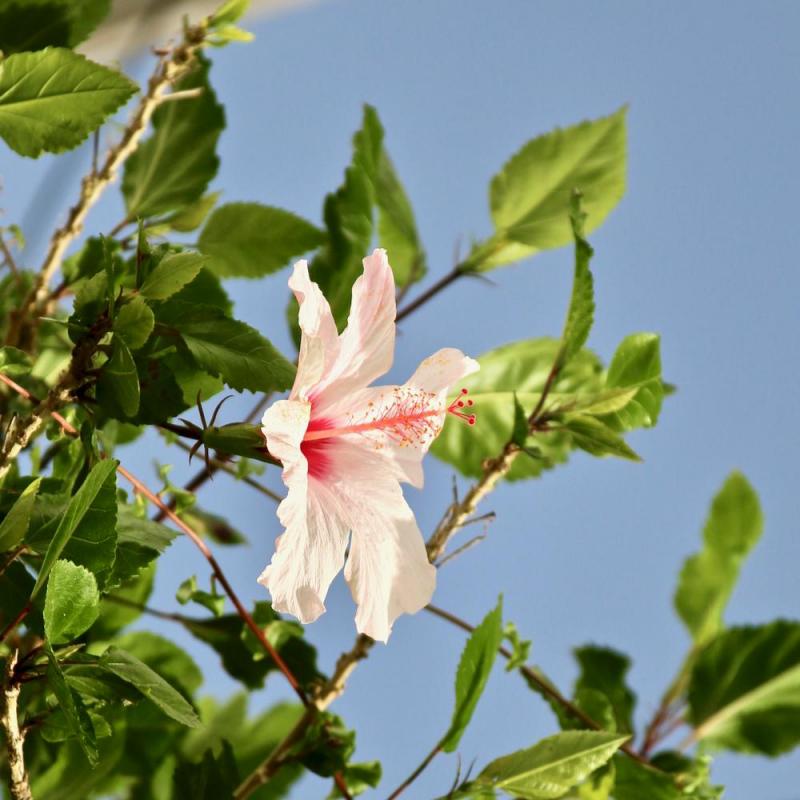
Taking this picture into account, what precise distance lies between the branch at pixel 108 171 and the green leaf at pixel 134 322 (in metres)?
0.19

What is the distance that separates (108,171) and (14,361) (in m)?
0.17

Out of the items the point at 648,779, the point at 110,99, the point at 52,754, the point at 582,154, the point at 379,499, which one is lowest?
the point at 52,754

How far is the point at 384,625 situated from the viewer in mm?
439

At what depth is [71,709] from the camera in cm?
35

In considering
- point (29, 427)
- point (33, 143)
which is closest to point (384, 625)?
point (29, 427)

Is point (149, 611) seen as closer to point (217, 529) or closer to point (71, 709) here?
point (217, 529)

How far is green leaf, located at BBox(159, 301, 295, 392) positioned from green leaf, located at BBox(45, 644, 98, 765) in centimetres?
13

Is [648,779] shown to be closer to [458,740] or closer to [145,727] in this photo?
[458,740]

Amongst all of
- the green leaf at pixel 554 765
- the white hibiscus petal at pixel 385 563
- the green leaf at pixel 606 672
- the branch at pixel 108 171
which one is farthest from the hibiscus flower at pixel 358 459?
the green leaf at pixel 606 672

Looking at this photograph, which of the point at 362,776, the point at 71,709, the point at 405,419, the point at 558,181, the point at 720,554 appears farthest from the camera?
the point at 720,554

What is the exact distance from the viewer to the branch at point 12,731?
368 mm

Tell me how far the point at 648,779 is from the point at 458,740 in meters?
0.15

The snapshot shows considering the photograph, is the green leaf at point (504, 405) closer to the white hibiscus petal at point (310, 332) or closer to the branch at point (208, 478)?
the branch at point (208, 478)

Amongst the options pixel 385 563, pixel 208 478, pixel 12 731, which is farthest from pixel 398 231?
pixel 12 731
